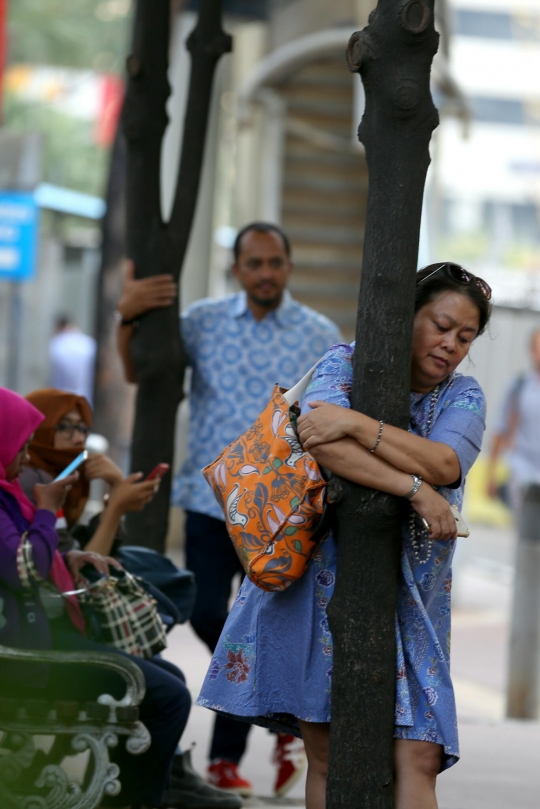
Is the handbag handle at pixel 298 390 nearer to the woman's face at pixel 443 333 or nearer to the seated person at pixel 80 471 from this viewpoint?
the woman's face at pixel 443 333

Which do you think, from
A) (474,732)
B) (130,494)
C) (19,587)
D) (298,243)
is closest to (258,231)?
(130,494)

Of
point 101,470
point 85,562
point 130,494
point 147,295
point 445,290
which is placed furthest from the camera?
point 147,295

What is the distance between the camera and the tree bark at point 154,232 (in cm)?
521

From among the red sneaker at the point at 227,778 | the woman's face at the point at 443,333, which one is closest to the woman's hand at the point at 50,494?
the woman's face at the point at 443,333

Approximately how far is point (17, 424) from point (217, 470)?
2.99 feet

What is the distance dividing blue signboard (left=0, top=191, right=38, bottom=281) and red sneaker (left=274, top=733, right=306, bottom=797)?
696cm

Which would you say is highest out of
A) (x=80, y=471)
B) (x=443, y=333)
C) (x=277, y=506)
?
(x=443, y=333)

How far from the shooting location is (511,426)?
11320 mm

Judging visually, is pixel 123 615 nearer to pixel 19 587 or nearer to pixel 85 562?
pixel 85 562

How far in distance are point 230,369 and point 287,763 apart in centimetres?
152

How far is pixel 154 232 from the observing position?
537 centimetres

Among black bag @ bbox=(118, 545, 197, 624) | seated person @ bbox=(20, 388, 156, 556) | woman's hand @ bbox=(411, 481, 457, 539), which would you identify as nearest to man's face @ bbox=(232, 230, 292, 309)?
seated person @ bbox=(20, 388, 156, 556)

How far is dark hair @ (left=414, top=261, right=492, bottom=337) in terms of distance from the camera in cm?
330

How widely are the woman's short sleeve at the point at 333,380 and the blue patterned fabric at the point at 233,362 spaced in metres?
1.95
